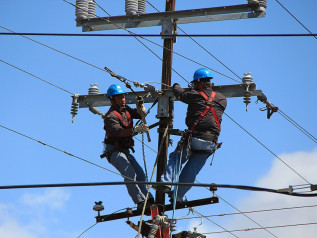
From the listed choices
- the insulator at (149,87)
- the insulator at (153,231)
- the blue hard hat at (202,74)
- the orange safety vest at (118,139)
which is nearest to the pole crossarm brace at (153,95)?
the insulator at (149,87)

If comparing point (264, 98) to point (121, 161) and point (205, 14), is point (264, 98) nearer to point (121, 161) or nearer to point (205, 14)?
point (205, 14)

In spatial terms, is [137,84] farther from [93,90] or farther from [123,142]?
[93,90]

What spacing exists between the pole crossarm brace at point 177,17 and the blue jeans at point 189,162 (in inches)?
90.4

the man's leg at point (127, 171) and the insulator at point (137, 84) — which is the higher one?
the insulator at point (137, 84)

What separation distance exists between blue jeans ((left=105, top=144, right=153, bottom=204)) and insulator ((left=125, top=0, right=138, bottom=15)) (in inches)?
95.6

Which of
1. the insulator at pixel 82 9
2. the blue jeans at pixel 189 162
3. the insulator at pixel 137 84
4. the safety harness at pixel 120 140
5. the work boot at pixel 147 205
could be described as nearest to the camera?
the blue jeans at pixel 189 162

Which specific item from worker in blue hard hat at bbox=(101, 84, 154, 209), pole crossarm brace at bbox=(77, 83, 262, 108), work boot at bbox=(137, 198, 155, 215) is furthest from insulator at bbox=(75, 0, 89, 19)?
work boot at bbox=(137, 198, 155, 215)

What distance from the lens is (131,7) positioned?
14.9m

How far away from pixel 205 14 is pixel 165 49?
87cm

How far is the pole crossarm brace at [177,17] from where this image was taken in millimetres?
14211

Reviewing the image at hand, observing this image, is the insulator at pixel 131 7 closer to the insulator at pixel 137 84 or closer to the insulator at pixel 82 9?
the insulator at pixel 82 9

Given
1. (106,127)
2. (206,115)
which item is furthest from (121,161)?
Result: (206,115)

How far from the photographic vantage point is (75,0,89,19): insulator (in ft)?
49.8

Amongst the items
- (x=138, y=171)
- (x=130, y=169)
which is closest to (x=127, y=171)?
(x=130, y=169)
